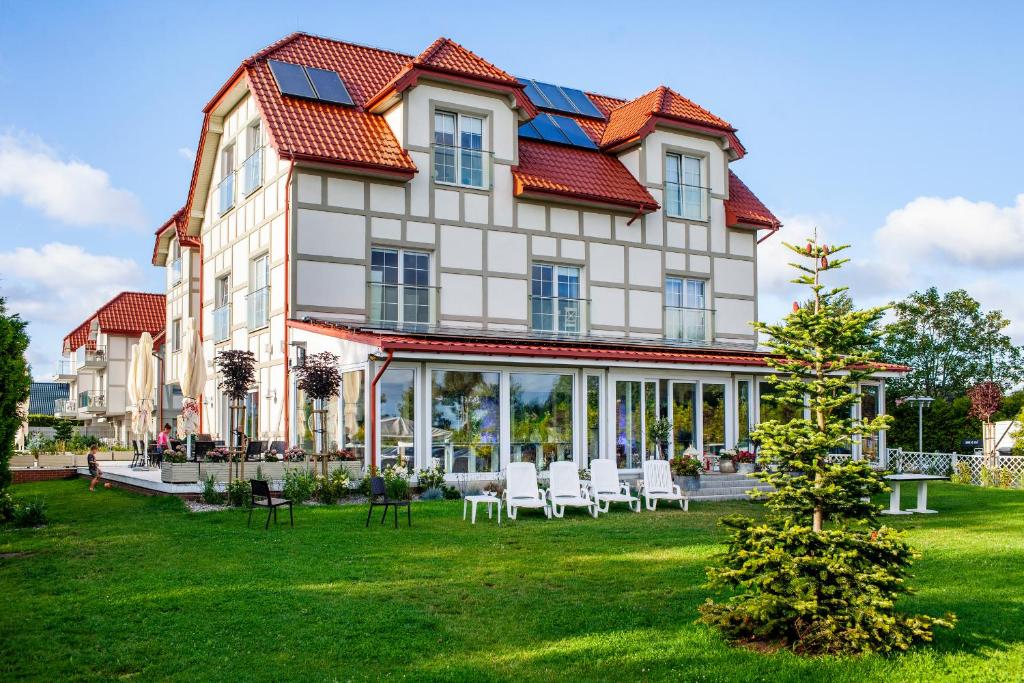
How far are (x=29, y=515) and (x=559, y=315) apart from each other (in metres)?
12.6

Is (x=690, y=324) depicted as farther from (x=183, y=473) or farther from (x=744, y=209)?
(x=183, y=473)

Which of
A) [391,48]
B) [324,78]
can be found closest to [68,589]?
[324,78]

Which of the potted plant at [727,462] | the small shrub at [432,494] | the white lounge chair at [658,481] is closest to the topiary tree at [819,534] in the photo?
the white lounge chair at [658,481]

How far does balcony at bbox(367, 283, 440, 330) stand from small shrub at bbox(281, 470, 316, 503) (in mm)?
4906

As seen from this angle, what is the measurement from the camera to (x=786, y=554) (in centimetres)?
688

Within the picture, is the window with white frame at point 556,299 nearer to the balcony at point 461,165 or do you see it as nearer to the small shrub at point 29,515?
the balcony at point 461,165

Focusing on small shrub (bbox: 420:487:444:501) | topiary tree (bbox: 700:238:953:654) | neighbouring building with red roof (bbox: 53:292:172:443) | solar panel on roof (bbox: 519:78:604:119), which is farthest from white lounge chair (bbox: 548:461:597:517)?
neighbouring building with red roof (bbox: 53:292:172:443)

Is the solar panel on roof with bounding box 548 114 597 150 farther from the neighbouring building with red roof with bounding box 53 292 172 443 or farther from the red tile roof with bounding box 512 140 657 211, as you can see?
the neighbouring building with red roof with bounding box 53 292 172 443

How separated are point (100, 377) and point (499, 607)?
158 ft

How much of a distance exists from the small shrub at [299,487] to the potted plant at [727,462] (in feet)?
27.8

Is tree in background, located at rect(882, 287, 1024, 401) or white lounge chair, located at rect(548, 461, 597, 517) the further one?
tree in background, located at rect(882, 287, 1024, 401)

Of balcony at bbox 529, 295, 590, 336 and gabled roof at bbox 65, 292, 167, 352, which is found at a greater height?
gabled roof at bbox 65, 292, 167, 352

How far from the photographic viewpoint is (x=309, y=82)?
73.0 feet

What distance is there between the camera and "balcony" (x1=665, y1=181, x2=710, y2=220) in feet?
80.7
